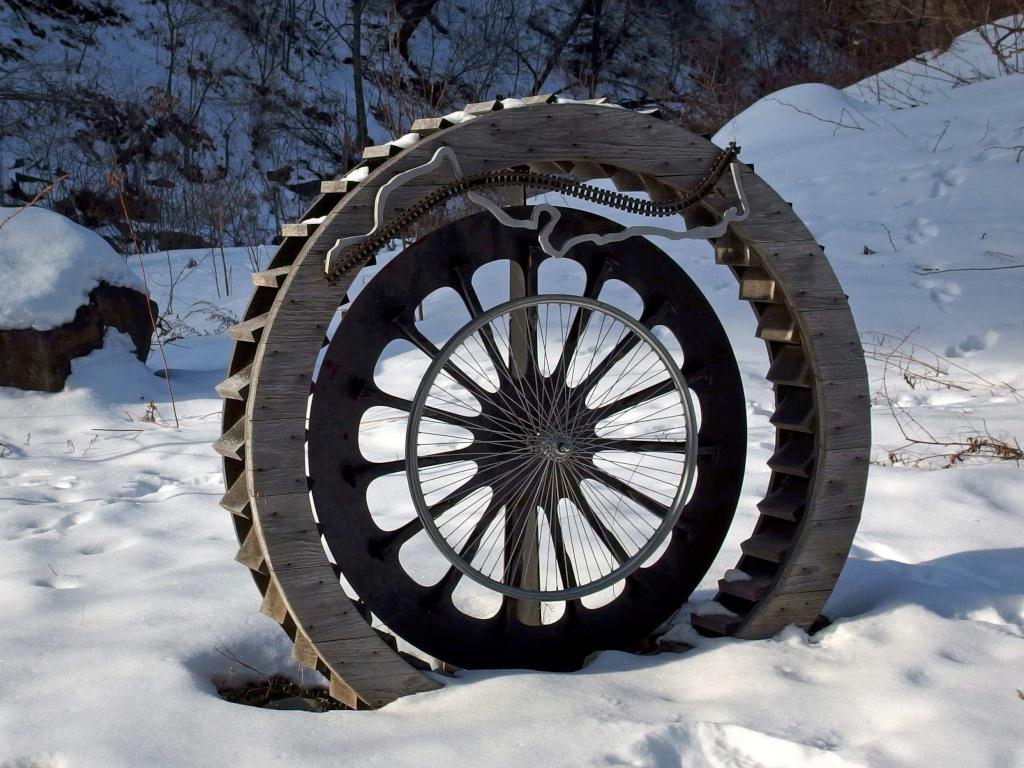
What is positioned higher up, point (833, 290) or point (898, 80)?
point (898, 80)

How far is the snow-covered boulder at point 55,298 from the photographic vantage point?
4.97 m

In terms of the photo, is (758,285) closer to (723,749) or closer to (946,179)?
(723,749)

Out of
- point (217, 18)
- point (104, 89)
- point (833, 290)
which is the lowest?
point (833, 290)

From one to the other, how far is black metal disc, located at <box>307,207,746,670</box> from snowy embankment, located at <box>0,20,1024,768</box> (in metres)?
0.12

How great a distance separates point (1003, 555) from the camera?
111 inches

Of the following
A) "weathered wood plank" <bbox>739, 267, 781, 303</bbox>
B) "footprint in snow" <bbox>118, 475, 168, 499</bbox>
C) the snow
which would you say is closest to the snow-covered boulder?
the snow

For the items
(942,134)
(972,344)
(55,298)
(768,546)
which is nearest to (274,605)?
(768,546)

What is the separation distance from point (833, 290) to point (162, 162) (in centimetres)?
1070

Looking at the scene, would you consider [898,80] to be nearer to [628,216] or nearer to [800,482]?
[628,216]

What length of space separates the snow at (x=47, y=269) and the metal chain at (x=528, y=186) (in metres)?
3.51

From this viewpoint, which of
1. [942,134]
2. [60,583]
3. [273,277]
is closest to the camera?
[273,277]

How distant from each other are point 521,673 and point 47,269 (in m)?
4.01

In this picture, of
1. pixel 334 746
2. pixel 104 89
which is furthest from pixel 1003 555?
pixel 104 89

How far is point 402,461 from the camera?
Answer: 7.34 feet
